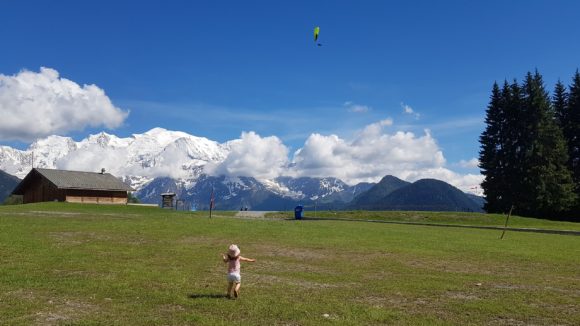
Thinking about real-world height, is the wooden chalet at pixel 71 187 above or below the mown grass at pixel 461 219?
above

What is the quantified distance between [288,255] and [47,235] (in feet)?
44.8

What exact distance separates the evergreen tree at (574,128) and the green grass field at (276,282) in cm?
5388

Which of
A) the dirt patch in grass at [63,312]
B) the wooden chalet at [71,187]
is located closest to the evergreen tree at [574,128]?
the wooden chalet at [71,187]

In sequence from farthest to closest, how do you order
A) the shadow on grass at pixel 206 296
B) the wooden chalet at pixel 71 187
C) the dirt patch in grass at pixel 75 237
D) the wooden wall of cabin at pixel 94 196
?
1. the wooden wall of cabin at pixel 94 196
2. the wooden chalet at pixel 71 187
3. the dirt patch in grass at pixel 75 237
4. the shadow on grass at pixel 206 296

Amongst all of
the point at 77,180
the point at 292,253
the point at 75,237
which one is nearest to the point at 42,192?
the point at 77,180

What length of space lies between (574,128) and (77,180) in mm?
83147

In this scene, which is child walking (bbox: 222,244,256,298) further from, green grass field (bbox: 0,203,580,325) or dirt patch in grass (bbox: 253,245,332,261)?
dirt patch in grass (bbox: 253,245,332,261)

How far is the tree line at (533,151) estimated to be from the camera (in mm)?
71312

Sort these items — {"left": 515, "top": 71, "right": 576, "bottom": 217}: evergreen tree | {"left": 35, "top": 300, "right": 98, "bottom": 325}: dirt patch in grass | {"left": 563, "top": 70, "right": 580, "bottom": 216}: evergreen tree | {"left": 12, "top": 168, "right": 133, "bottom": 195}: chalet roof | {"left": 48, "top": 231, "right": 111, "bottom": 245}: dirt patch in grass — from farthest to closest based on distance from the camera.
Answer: {"left": 12, "top": 168, "right": 133, "bottom": 195}: chalet roof < {"left": 563, "top": 70, "right": 580, "bottom": 216}: evergreen tree < {"left": 515, "top": 71, "right": 576, "bottom": 217}: evergreen tree < {"left": 48, "top": 231, "right": 111, "bottom": 245}: dirt patch in grass < {"left": 35, "top": 300, "right": 98, "bottom": 325}: dirt patch in grass

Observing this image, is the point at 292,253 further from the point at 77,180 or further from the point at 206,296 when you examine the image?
the point at 77,180

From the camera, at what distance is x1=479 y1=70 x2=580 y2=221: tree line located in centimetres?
7131

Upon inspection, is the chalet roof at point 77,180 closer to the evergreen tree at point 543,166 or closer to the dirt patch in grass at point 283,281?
the evergreen tree at point 543,166

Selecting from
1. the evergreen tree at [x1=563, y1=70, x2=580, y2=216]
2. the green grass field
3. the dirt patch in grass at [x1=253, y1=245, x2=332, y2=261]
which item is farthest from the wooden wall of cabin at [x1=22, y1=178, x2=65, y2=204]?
the evergreen tree at [x1=563, y1=70, x2=580, y2=216]

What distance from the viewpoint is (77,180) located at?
81562 millimetres
